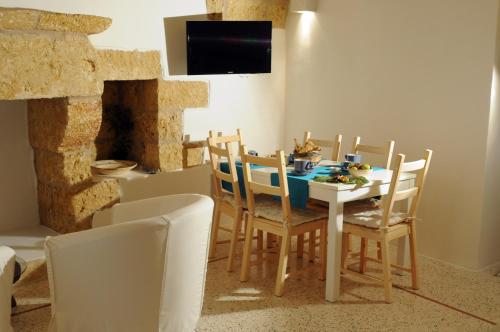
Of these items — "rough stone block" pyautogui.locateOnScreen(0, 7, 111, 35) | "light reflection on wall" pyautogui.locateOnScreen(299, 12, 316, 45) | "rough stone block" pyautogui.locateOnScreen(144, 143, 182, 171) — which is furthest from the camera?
"light reflection on wall" pyautogui.locateOnScreen(299, 12, 316, 45)

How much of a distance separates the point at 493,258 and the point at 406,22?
1840 mm

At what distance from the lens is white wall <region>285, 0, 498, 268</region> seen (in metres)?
3.44

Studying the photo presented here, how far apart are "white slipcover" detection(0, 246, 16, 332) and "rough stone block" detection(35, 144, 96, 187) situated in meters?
1.58

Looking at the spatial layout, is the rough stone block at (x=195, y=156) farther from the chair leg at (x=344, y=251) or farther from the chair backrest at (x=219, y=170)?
the chair leg at (x=344, y=251)

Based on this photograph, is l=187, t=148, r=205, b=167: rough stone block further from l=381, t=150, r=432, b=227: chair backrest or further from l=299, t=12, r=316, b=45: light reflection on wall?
l=381, t=150, r=432, b=227: chair backrest

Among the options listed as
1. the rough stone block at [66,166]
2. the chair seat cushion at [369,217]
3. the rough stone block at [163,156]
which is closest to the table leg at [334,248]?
the chair seat cushion at [369,217]

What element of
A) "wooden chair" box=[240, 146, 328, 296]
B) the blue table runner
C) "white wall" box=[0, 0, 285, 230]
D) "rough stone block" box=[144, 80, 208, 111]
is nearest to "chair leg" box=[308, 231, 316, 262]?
"wooden chair" box=[240, 146, 328, 296]

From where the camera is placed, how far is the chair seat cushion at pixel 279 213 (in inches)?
124

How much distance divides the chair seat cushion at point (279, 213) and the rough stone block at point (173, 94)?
3.47 ft

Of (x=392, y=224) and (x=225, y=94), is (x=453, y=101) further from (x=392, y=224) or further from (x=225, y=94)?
(x=225, y=94)

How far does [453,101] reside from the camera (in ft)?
11.6

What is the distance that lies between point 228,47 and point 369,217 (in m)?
1.83

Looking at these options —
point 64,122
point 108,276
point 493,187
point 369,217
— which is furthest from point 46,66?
point 493,187

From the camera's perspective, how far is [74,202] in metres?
3.39
